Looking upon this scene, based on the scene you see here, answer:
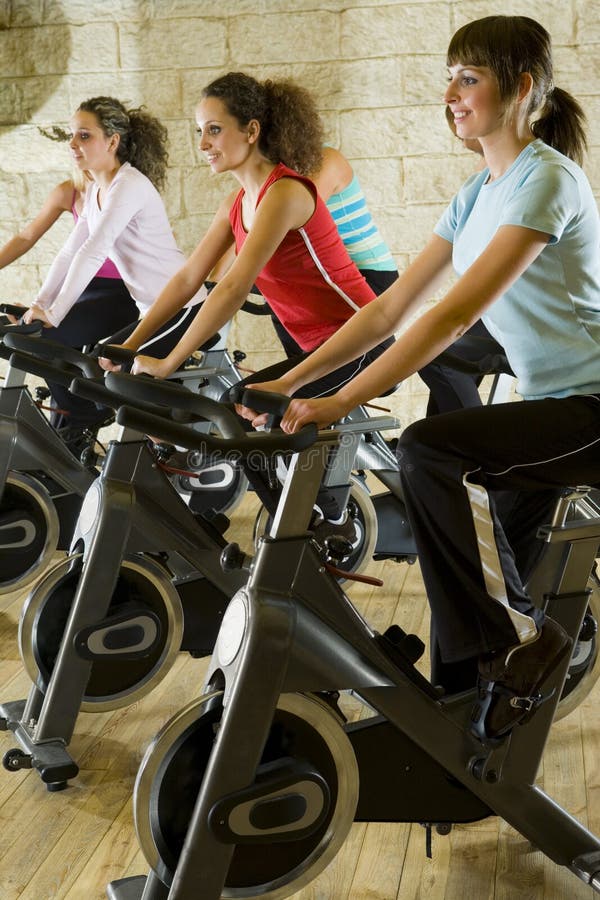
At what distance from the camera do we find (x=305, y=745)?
1.69 metres

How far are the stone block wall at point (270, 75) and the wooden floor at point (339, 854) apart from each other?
3.33 metres

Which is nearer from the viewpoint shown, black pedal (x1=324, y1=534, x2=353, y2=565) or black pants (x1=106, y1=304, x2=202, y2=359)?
black pedal (x1=324, y1=534, x2=353, y2=565)

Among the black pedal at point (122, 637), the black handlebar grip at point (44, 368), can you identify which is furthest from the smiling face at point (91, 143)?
the black pedal at point (122, 637)

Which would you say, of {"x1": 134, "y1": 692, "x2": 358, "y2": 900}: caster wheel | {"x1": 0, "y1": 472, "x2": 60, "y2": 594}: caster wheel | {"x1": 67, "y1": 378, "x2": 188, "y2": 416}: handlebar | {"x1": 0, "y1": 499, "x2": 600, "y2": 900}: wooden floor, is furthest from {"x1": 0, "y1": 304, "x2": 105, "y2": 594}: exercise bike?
{"x1": 134, "y1": 692, "x2": 358, "y2": 900}: caster wheel

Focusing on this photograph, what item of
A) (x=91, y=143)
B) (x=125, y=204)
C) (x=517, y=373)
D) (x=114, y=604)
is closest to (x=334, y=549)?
(x=517, y=373)

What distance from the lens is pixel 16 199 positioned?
575 cm

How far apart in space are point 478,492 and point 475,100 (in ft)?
2.24

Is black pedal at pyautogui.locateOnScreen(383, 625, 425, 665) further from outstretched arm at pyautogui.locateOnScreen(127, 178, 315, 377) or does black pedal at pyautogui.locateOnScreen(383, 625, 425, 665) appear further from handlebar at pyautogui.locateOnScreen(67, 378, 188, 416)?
outstretched arm at pyautogui.locateOnScreen(127, 178, 315, 377)

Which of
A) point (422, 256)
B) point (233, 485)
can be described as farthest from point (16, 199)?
point (422, 256)

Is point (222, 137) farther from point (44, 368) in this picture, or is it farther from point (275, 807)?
point (275, 807)

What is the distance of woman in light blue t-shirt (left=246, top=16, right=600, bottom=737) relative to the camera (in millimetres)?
1670

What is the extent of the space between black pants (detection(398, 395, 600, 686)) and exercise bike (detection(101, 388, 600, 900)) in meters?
Result: 0.13

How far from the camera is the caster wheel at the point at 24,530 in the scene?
3307 millimetres

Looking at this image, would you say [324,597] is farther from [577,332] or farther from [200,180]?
[200,180]
